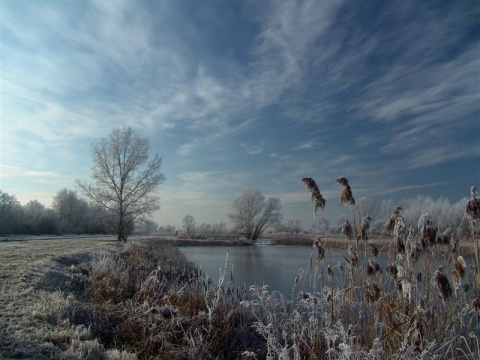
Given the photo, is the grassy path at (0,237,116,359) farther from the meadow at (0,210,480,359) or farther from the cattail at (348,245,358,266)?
the cattail at (348,245,358,266)

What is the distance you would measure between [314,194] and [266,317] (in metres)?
2.83

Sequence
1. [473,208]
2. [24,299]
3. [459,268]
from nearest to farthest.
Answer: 1. [473,208]
2. [459,268]
3. [24,299]

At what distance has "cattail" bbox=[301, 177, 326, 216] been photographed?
149 inches

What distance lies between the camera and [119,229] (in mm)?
28500

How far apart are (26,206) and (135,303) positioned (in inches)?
2494

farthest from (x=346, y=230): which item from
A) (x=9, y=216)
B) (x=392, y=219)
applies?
(x=9, y=216)

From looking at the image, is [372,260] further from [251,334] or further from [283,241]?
[283,241]

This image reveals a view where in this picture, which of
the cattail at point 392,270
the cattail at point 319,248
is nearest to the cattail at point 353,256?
the cattail at point 319,248

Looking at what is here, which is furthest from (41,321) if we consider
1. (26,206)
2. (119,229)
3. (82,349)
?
(26,206)

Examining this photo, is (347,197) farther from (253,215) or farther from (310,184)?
(253,215)

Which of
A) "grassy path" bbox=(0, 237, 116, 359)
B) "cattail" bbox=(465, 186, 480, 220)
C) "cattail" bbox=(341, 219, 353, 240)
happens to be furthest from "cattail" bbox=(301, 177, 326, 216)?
"grassy path" bbox=(0, 237, 116, 359)

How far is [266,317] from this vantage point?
5.68 meters

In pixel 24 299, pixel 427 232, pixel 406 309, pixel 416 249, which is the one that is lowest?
pixel 24 299

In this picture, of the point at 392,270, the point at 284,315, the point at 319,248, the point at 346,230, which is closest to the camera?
the point at 392,270
